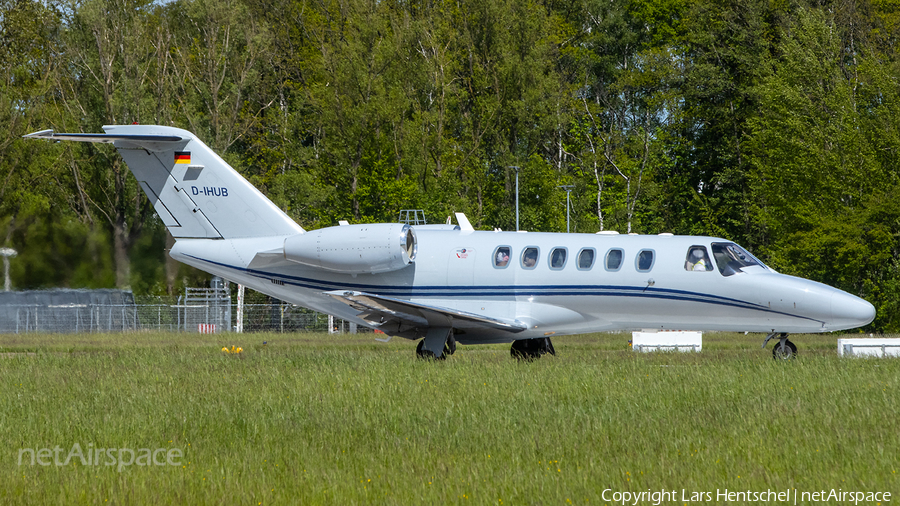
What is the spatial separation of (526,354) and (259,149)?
3561 centimetres

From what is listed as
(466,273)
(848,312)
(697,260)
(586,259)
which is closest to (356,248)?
(466,273)

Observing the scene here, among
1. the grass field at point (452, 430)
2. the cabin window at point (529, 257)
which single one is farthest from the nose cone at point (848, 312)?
the cabin window at point (529, 257)

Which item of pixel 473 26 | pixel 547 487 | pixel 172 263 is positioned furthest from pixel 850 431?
pixel 473 26

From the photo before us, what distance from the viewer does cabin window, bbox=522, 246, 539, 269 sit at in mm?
17906

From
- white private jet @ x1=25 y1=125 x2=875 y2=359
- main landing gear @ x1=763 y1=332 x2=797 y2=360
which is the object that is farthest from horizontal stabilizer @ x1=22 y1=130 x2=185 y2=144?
main landing gear @ x1=763 y1=332 x2=797 y2=360

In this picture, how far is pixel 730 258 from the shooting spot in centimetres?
1728

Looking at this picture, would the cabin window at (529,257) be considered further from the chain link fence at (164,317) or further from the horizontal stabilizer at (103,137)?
the chain link fence at (164,317)

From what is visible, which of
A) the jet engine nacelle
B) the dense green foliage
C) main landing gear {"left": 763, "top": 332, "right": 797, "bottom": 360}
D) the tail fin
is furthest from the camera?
the dense green foliage

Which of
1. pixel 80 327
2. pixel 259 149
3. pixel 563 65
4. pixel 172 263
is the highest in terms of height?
pixel 563 65

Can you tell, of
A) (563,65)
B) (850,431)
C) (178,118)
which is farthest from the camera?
(563,65)

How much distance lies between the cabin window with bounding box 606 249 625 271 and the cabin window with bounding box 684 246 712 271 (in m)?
1.22

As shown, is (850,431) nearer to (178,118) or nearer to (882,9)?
(178,118)

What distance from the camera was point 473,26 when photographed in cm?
5016

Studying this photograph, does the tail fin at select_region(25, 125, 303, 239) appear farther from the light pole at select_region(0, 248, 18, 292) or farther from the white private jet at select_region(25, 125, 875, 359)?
the light pole at select_region(0, 248, 18, 292)
